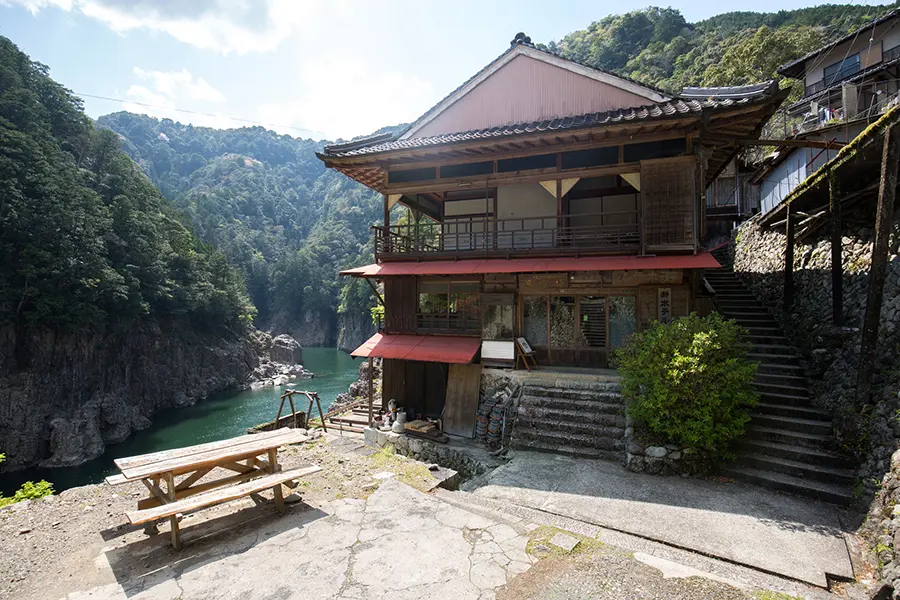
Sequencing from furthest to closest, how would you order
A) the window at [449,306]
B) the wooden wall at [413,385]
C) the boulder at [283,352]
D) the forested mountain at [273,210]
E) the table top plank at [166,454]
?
1. the forested mountain at [273,210]
2. the boulder at [283,352]
3. the wooden wall at [413,385]
4. the window at [449,306]
5. the table top plank at [166,454]

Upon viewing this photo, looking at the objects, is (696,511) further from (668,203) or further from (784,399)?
(668,203)

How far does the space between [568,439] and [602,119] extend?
8.24 m

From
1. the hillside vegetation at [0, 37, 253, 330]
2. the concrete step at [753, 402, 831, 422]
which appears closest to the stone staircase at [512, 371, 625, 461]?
the concrete step at [753, 402, 831, 422]

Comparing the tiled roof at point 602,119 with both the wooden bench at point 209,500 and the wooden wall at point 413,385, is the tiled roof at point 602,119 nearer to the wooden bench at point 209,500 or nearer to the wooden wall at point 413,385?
the wooden wall at point 413,385

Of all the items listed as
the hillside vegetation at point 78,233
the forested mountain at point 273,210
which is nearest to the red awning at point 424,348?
the hillside vegetation at point 78,233

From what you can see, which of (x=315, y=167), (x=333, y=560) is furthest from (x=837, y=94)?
(x=315, y=167)

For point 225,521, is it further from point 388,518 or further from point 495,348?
point 495,348

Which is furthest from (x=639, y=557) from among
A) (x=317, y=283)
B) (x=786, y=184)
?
(x=317, y=283)

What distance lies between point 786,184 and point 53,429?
137ft

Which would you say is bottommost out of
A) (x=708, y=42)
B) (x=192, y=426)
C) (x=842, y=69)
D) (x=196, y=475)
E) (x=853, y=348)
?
(x=192, y=426)

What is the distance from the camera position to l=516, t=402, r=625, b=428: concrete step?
984 centimetres

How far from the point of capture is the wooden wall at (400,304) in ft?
45.4

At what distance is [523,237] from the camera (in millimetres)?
13336

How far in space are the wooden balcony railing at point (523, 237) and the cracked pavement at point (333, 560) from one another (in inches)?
323
